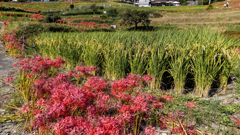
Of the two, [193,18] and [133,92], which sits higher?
[193,18]

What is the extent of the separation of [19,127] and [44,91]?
667 millimetres

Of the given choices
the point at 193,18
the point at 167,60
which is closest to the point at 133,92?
the point at 167,60

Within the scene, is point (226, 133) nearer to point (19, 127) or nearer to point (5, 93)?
point (19, 127)

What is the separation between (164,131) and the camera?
196cm

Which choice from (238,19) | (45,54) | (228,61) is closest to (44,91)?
(228,61)

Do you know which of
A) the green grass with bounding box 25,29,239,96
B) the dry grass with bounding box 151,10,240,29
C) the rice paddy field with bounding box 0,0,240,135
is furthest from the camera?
the dry grass with bounding box 151,10,240,29

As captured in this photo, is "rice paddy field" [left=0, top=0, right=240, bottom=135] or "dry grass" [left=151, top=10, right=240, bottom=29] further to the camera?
"dry grass" [left=151, top=10, right=240, bottom=29]

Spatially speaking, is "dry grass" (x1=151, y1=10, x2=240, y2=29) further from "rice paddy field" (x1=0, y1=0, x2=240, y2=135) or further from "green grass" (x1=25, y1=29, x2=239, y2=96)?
"rice paddy field" (x1=0, y1=0, x2=240, y2=135)

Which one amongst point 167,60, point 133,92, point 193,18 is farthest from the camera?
point 193,18

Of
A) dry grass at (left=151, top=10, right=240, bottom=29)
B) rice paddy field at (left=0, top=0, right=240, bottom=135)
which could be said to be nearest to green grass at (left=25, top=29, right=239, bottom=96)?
rice paddy field at (left=0, top=0, right=240, bottom=135)

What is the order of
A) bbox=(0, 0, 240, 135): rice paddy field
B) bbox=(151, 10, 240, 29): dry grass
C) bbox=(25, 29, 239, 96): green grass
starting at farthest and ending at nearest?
bbox=(151, 10, 240, 29): dry grass → bbox=(25, 29, 239, 96): green grass → bbox=(0, 0, 240, 135): rice paddy field

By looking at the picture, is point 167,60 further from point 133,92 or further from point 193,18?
point 193,18

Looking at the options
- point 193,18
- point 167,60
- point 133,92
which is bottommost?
point 133,92

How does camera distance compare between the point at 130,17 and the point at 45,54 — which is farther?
the point at 130,17
